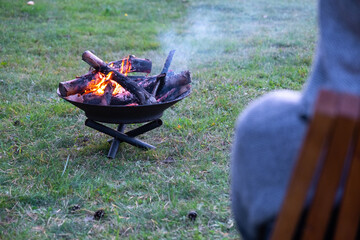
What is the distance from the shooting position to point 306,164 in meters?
1.16

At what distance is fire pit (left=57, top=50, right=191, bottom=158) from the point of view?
10.9 ft

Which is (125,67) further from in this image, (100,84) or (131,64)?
(100,84)

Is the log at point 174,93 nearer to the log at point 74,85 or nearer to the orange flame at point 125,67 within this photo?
the orange flame at point 125,67

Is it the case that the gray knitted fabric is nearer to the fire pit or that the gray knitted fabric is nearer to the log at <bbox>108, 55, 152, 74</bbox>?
the fire pit

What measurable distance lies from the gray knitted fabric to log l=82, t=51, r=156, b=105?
6.99 ft

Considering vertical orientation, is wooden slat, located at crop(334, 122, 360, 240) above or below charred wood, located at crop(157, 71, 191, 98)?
above

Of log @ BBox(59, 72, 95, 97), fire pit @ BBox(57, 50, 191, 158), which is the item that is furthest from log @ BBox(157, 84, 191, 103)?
log @ BBox(59, 72, 95, 97)

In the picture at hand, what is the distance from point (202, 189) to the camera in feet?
10.3

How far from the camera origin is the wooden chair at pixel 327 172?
1.10m

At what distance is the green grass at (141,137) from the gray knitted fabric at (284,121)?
134cm

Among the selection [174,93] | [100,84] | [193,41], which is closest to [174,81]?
[174,93]

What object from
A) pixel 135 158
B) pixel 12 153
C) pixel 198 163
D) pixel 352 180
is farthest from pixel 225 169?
pixel 352 180

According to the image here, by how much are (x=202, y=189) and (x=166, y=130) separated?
1208 mm

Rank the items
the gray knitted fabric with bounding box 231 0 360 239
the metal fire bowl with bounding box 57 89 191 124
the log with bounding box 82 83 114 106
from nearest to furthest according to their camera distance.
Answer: the gray knitted fabric with bounding box 231 0 360 239, the metal fire bowl with bounding box 57 89 191 124, the log with bounding box 82 83 114 106
